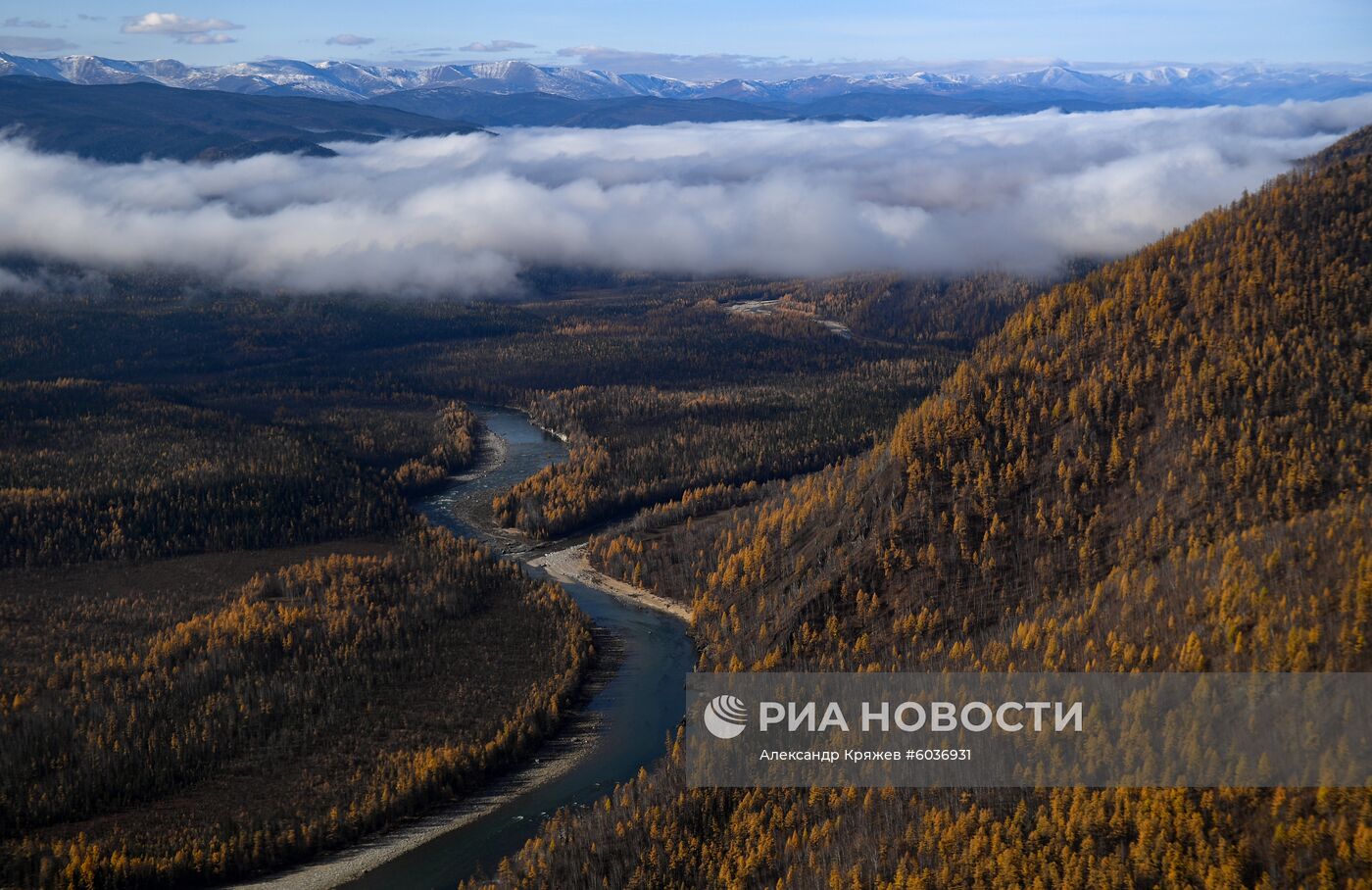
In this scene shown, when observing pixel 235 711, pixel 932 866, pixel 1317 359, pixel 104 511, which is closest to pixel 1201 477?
pixel 1317 359

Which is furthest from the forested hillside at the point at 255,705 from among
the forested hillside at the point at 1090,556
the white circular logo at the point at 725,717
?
the forested hillside at the point at 1090,556

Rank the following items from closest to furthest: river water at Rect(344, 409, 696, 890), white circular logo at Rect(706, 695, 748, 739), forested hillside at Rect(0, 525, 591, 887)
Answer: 1. forested hillside at Rect(0, 525, 591, 887)
2. river water at Rect(344, 409, 696, 890)
3. white circular logo at Rect(706, 695, 748, 739)

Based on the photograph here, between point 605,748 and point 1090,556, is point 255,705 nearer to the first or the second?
point 605,748

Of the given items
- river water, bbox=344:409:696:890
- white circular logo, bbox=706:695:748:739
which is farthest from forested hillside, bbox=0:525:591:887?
white circular logo, bbox=706:695:748:739

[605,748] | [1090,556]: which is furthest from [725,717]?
[1090,556]

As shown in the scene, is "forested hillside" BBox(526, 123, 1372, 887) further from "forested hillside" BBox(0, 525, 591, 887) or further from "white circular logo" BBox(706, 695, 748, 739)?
"forested hillside" BBox(0, 525, 591, 887)

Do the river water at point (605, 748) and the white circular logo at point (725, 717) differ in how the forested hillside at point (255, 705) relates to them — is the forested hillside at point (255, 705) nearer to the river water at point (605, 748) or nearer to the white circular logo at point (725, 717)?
the river water at point (605, 748)
